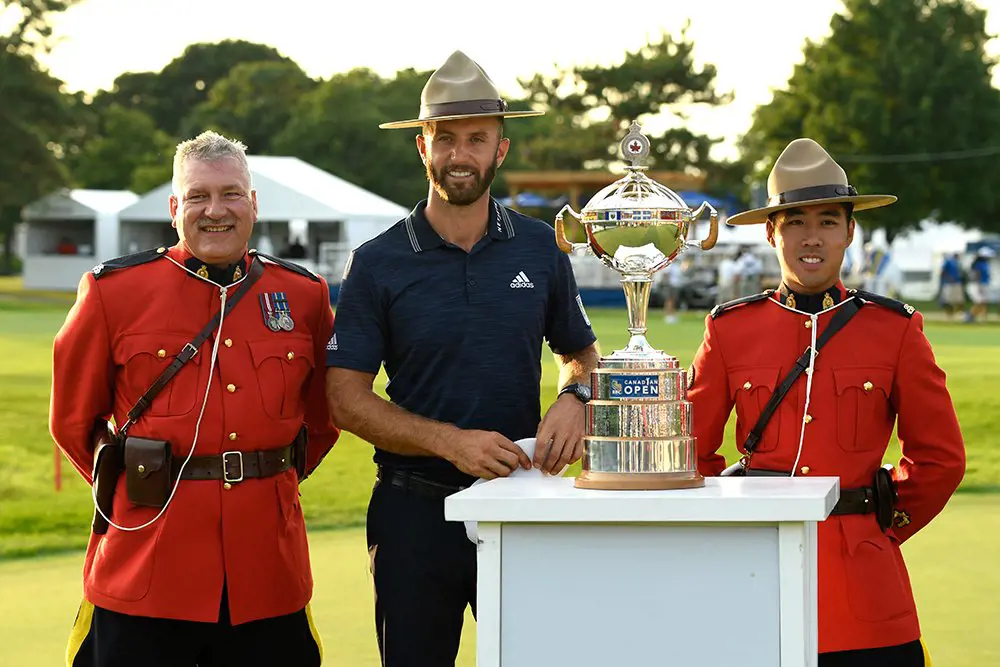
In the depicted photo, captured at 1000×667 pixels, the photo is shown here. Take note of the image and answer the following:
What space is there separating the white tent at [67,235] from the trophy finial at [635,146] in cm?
5031

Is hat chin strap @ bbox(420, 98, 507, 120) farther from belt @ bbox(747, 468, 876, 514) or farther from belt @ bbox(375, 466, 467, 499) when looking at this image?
belt @ bbox(747, 468, 876, 514)

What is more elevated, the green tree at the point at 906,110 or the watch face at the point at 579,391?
the green tree at the point at 906,110

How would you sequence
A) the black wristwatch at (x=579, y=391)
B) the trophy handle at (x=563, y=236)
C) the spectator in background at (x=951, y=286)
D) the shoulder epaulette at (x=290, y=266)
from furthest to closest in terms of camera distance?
the spectator in background at (x=951, y=286) → the shoulder epaulette at (x=290, y=266) → the black wristwatch at (x=579, y=391) → the trophy handle at (x=563, y=236)

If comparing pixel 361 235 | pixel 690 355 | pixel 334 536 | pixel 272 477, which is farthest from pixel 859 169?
pixel 272 477

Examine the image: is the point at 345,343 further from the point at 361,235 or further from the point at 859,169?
the point at 859,169

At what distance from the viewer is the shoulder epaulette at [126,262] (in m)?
4.21

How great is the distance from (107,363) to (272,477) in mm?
477

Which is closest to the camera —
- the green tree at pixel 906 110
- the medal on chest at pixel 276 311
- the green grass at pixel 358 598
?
the medal on chest at pixel 276 311

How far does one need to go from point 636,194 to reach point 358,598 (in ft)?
13.9

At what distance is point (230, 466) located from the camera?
13.6ft

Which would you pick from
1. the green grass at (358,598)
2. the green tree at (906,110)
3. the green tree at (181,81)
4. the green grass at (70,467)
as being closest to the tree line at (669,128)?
the green tree at (906,110)

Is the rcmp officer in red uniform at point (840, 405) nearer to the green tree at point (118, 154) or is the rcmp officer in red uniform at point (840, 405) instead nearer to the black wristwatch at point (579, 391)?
the black wristwatch at point (579, 391)

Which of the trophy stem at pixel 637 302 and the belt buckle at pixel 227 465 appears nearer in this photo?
→ the trophy stem at pixel 637 302

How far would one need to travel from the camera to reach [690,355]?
2089 centimetres
